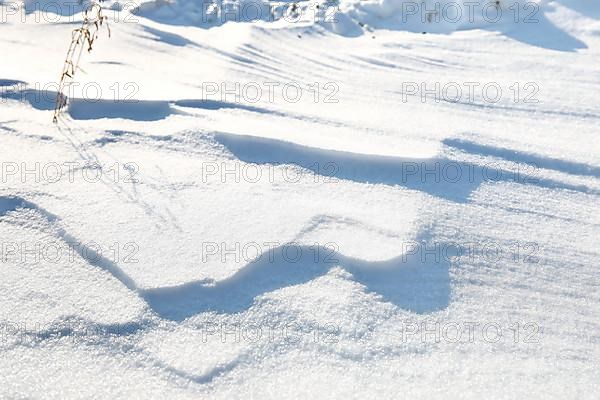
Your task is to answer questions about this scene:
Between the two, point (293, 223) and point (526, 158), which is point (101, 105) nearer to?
point (293, 223)

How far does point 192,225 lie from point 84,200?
38 centimetres

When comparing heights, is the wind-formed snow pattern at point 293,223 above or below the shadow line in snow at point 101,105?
below

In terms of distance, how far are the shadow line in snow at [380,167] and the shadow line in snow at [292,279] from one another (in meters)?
0.36

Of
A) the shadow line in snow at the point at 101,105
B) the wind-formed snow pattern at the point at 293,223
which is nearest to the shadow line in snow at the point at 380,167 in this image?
the wind-formed snow pattern at the point at 293,223

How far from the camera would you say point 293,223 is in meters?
1.89

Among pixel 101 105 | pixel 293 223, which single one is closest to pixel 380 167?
pixel 293 223

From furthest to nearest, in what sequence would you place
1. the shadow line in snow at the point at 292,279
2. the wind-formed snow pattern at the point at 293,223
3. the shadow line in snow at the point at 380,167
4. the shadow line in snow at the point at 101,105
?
the shadow line in snow at the point at 101,105 → the shadow line in snow at the point at 380,167 → the shadow line in snow at the point at 292,279 → the wind-formed snow pattern at the point at 293,223

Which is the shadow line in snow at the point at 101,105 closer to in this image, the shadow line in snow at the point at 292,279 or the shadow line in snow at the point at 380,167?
the shadow line in snow at the point at 380,167

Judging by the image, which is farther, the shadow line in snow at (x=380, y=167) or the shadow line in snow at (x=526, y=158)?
the shadow line in snow at (x=526, y=158)

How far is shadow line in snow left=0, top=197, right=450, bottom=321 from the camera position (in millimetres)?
1636

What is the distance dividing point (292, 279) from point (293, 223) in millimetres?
229

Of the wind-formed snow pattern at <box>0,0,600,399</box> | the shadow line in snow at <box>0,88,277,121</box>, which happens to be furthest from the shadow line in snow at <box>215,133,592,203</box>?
the shadow line in snow at <box>0,88,277,121</box>

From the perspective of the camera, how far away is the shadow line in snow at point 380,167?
85.0 inches

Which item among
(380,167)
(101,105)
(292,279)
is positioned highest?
(101,105)
